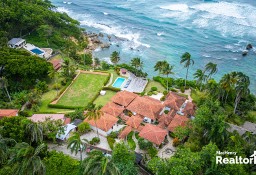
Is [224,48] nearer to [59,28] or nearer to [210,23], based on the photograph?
[210,23]

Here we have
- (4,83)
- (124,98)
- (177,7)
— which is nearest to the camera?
(4,83)

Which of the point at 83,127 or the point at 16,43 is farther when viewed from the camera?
the point at 16,43

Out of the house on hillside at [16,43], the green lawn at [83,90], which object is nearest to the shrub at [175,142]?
the green lawn at [83,90]

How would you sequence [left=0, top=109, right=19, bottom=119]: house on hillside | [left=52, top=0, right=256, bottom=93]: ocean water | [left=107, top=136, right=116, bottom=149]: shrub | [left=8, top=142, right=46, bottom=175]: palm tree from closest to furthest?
[left=8, top=142, right=46, bottom=175]: palm tree, [left=107, top=136, right=116, bottom=149]: shrub, [left=0, top=109, right=19, bottom=119]: house on hillside, [left=52, top=0, right=256, bottom=93]: ocean water

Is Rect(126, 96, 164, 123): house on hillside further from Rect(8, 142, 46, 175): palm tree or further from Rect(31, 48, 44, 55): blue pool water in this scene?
Rect(31, 48, 44, 55): blue pool water

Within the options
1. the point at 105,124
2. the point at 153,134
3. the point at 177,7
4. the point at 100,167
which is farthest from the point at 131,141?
the point at 177,7

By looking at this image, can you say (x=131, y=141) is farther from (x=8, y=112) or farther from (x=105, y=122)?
(x=8, y=112)

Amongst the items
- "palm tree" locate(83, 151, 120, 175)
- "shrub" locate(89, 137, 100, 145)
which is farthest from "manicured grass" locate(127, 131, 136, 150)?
"palm tree" locate(83, 151, 120, 175)
